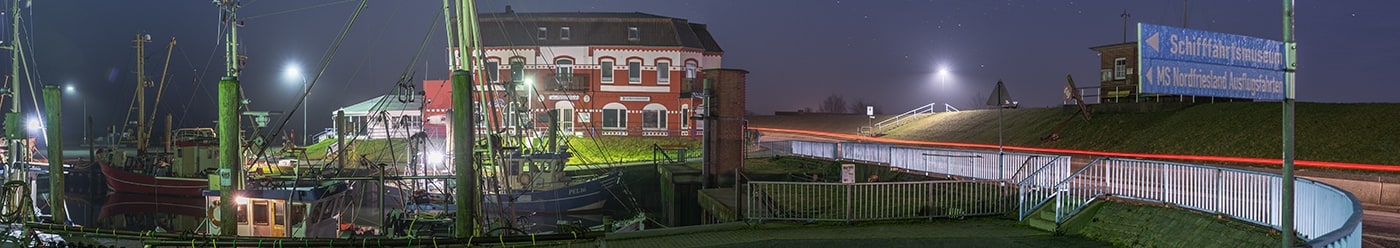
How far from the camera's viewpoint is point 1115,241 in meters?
13.6

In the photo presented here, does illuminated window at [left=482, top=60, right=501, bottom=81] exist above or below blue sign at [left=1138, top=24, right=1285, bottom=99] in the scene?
above

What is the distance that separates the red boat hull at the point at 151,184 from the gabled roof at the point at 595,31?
21080 mm

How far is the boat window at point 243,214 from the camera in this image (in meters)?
16.9

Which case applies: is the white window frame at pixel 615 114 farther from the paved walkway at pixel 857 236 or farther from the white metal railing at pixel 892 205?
the paved walkway at pixel 857 236

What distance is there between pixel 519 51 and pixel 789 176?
33.1 m

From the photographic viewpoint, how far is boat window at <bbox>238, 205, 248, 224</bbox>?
16859 mm

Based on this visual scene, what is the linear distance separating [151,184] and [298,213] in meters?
28.8

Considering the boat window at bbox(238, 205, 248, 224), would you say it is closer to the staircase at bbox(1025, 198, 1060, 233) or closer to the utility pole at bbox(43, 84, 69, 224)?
the utility pole at bbox(43, 84, 69, 224)

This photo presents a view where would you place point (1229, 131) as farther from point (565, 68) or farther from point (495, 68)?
point (495, 68)

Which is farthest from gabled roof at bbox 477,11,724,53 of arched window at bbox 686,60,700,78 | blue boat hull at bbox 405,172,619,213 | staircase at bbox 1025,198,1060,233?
staircase at bbox 1025,198,1060,233

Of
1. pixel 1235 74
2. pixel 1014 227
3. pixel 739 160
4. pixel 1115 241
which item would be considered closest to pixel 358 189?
pixel 739 160

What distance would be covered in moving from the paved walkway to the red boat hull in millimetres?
30091

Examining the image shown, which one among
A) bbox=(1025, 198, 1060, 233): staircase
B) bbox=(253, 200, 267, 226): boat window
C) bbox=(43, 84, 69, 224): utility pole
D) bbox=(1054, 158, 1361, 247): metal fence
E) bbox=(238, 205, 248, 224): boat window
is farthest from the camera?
bbox=(43, 84, 69, 224): utility pole

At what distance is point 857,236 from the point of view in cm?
1452
